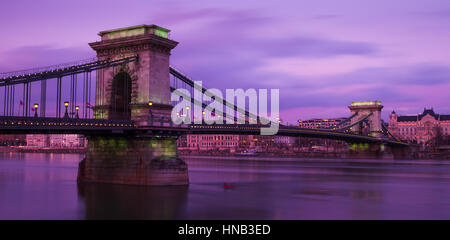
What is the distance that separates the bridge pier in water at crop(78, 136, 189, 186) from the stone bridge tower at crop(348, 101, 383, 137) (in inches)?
3794

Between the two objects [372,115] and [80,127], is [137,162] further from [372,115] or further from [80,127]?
[372,115]

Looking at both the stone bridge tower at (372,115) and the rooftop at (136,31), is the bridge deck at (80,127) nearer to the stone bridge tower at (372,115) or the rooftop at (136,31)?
the rooftop at (136,31)

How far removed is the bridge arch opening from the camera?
1885 inches

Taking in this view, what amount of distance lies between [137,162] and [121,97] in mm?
7782

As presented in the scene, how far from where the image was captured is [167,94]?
152 feet

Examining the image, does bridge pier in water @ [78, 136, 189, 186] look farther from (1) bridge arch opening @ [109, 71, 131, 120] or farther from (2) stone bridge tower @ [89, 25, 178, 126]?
(1) bridge arch opening @ [109, 71, 131, 120]

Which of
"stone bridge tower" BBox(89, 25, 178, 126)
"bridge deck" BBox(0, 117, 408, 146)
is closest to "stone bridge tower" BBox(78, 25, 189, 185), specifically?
"stone bridge tower" BBox(89, 25, 178, 126)

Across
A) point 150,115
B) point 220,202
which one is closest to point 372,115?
point 150,115

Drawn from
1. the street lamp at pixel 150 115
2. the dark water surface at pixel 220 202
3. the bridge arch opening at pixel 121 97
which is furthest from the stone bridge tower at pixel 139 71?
the dark water surface at pixel 220 202

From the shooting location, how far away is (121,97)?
48781 millimetres

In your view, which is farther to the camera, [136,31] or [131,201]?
[136,31]
